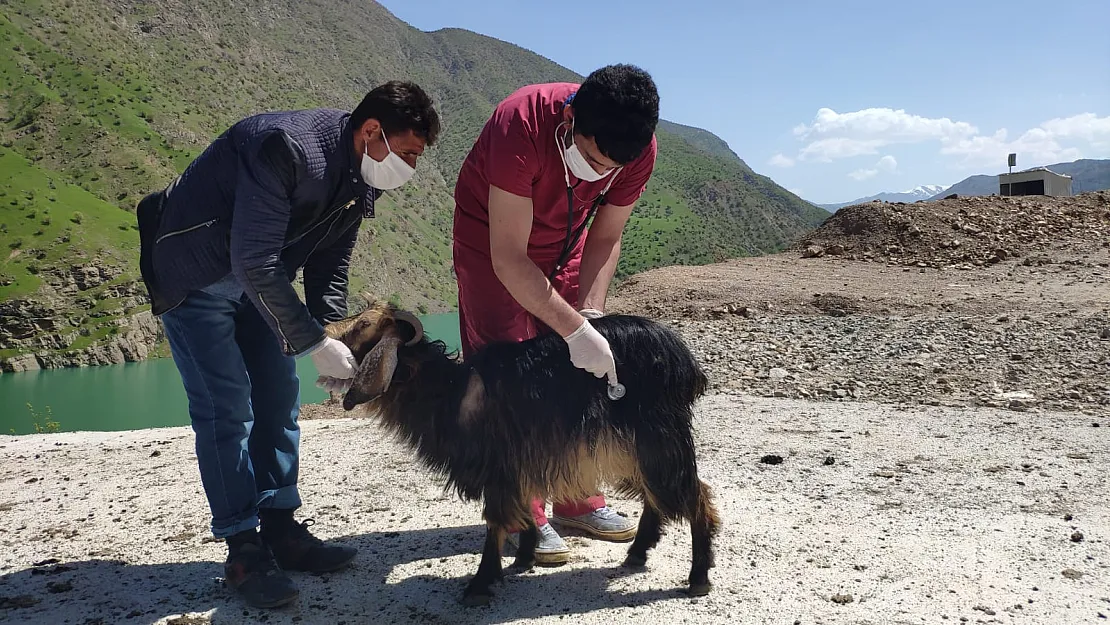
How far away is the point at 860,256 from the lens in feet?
66.7

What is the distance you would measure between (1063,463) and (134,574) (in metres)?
5.69

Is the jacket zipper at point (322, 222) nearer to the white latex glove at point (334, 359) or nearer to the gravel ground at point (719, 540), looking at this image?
the white latex glove at point (334, 359)

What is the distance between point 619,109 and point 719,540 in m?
2.33

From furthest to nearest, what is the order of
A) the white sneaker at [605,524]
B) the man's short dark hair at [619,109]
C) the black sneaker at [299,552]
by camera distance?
1. the white sneaker at [605,524]
2. the black sneaker at [299,552]
3. the man's short dark hair at [619,109]

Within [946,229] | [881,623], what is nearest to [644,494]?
[881,623]

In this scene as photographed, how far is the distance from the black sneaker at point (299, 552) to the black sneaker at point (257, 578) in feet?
0.93

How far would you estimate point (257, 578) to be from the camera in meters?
3.24

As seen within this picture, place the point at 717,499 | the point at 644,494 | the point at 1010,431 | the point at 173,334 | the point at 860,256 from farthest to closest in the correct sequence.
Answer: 1. the point at 860,256
2. the point at 1010,431
3. the point at 717,499
4. the point at 644,494
5. the point at 173,334

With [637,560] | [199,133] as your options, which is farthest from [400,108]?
[199,133]

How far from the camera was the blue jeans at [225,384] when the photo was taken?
3.18 metres

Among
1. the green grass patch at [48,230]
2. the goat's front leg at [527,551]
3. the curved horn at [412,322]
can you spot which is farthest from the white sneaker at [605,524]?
the green grass patch at [48,230]

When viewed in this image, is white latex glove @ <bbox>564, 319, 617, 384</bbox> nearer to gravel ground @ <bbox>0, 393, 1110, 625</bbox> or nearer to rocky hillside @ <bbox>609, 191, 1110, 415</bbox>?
gravel ground @ <bbox>0, 393, 1110, 625</bbox>

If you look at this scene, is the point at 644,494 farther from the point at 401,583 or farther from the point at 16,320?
the point at 16,320

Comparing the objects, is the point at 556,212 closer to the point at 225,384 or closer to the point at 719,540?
the point at 225,384
